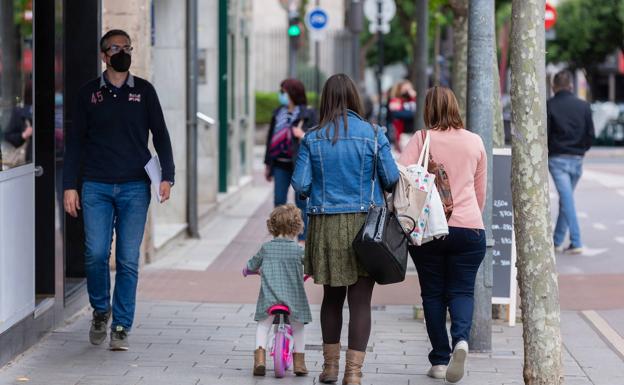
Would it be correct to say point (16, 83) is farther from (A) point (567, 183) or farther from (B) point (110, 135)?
(A) point (567, 183)

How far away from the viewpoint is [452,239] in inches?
275

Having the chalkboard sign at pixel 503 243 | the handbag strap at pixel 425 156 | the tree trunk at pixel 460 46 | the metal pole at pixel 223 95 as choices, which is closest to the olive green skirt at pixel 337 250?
the handbag strap at pixel 425 156

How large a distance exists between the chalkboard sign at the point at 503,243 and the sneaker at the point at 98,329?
104 inches

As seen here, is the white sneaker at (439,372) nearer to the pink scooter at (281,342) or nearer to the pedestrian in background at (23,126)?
the pink scooter at (281,342)

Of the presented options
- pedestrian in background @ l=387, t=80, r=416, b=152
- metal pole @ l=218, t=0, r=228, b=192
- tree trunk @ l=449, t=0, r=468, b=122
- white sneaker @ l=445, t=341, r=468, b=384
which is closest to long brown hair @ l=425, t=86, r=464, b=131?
white sneaker @ l=445, t=341, r=468, b=384

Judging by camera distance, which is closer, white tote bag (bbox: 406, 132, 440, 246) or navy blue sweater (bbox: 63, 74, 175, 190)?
white tote bag (bbox: 406, 132, 440, 246)

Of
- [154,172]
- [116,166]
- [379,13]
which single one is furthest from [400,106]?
[116,166]

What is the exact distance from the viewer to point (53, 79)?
8.27m

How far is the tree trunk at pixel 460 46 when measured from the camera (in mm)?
Result: 10906

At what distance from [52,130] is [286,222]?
1994 mm

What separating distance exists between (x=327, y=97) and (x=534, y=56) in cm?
114

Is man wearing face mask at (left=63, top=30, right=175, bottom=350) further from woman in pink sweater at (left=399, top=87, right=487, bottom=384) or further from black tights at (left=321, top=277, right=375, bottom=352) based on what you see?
woman in pink sweater at (left=399, top=87, right=487, bottom=384)

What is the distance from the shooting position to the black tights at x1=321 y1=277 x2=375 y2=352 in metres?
6.80

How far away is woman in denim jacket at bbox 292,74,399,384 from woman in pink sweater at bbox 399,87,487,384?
45cm
